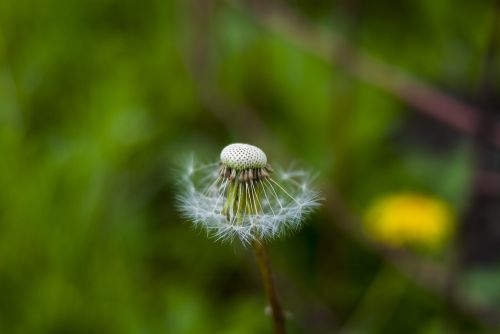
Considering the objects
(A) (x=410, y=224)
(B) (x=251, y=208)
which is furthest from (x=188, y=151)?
(B) (x=251, y=208)

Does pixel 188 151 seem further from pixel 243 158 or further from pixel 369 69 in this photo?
pixel 243 158

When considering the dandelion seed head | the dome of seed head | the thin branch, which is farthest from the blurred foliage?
the dome of seed head

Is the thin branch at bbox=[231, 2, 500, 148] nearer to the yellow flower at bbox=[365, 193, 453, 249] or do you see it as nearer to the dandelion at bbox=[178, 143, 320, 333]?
the yellow flower at bbox=[365, 193, 453, 249]

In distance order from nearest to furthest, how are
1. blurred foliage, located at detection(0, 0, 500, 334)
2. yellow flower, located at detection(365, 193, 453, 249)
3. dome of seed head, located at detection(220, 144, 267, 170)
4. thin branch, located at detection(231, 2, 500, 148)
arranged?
1. dome of seed head, located at detection(220, 144, 267, 170)
2. blurred foliage, located at detection(0, 0, 500, 334)
3. yellow flower, located at detection(365, 193, 453, 249)
4. thin branch, located at detection(231, 2, 500, 148)

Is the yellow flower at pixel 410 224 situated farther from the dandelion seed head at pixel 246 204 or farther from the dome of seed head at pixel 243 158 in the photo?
the dome of seed head at pixel 243 158

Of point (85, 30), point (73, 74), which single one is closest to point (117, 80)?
point (73, 74)

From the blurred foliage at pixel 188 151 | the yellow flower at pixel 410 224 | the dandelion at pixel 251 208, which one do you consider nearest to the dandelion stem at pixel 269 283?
A: the dandelion at pixel 251 208
